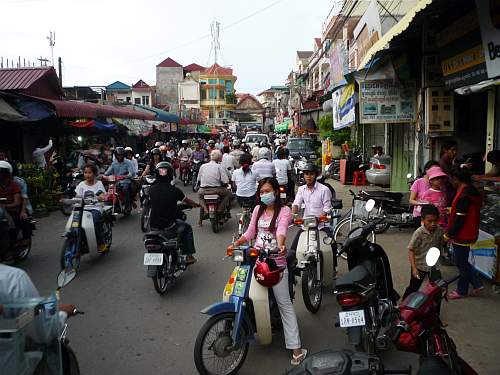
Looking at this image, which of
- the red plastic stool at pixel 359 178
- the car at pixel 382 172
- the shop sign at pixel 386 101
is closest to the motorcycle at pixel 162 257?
the shop sign at pixel 386 101

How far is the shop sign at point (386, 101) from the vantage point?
10.1 m

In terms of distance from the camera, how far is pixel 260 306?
13.6ft

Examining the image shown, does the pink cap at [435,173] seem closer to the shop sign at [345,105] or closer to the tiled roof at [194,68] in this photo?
the shop sign at [345,105]

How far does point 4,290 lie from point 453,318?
14.8ft

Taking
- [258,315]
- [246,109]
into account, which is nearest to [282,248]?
[258,315]

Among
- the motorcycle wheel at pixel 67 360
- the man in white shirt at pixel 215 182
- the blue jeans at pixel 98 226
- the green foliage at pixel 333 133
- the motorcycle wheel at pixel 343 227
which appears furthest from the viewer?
the green foliage at pixel 333 133

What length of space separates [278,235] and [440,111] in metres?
5.85

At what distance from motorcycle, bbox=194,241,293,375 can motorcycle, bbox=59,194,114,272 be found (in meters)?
3.45

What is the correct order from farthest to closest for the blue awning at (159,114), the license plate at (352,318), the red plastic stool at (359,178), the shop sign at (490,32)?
the blue awning at (159,114) < the red plastic stool at (359,178) < the shop sign at (490,32) < the license plate at (352,318)

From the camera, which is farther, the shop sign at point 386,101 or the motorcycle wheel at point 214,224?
the shop sign at point 386,101

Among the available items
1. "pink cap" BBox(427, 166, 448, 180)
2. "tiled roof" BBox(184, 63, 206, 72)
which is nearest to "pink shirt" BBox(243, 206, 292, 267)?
"pink cap" BBox(427, 166, 448, 180)

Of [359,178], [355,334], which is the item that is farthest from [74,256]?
[359,178]

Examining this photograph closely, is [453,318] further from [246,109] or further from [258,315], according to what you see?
[246,109]

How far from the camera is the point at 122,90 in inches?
2237
